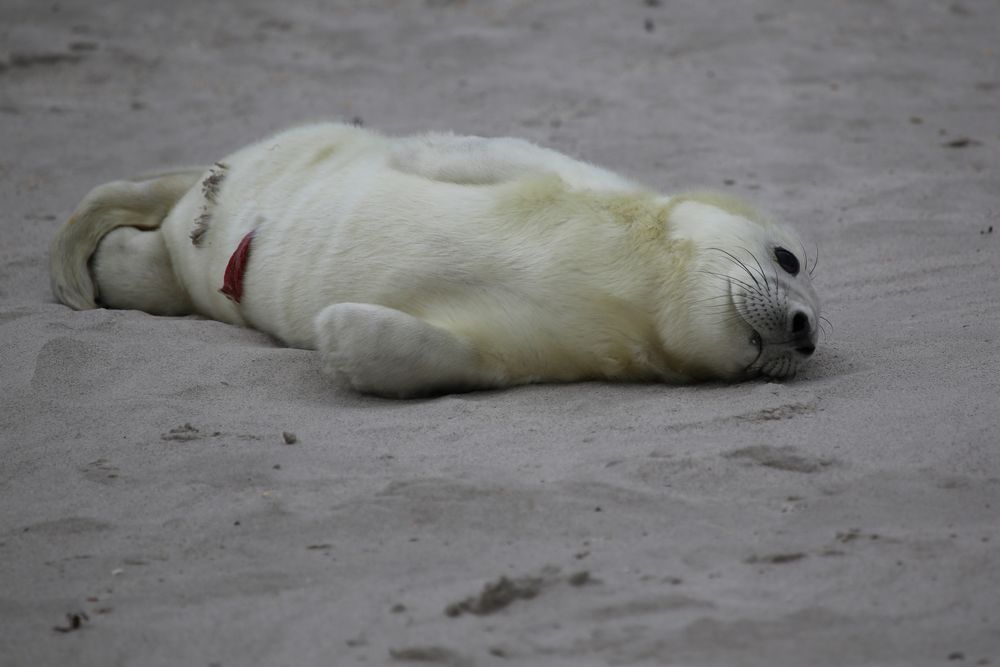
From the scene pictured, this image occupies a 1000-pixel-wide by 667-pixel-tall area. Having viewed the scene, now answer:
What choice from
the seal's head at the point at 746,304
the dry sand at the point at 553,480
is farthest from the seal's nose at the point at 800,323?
the dry sand at the point at 553,480

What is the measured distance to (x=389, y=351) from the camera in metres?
3.86

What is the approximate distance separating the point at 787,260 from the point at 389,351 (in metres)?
1.37

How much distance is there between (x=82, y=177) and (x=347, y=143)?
2.45 meters

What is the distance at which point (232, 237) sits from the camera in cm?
467

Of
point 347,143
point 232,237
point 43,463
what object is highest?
point 347,143

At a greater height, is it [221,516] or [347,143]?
[347,143]

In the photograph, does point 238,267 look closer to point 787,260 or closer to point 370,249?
point 370,249

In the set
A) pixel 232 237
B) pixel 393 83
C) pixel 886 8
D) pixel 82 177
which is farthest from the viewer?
pixel 886 8

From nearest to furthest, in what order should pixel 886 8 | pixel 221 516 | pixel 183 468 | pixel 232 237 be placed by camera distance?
pixel 221 516 < pixel 183 468 < pixel 232 237 < pixel 886 8

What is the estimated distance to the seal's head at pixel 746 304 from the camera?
3.87m

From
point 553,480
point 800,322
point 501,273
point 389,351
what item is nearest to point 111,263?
point 389,351

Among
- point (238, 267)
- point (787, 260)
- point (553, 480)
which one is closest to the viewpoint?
point (553, 480)

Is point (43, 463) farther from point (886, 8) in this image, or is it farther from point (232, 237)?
point (886, 8)

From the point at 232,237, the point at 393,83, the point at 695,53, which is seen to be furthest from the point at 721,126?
the point at 232,237
